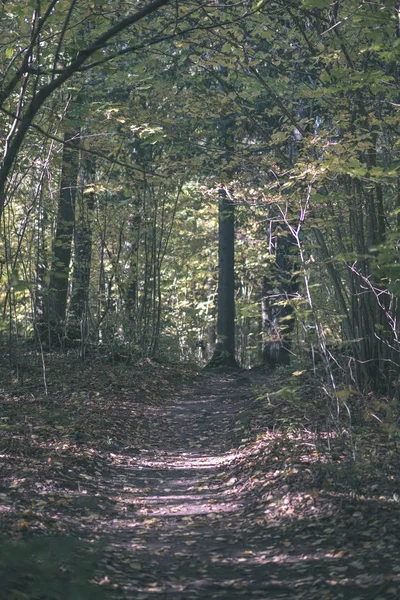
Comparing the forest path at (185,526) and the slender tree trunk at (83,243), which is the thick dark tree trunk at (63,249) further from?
the forest path at (185,526)

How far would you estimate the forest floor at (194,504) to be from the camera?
4117 mm

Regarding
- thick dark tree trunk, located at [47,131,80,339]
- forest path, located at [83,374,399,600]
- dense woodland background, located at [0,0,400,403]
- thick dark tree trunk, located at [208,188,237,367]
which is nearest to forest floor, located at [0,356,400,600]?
forest path, located at [83,374,399,600]

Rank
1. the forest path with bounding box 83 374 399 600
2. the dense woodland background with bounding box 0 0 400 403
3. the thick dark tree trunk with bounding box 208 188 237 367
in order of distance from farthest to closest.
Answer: the thick dark tree trunk with bounding box 208 188 237 367
the dense woodland background with bounding box 0 0 400 403
the forest path with bounding box 83 374 399 600

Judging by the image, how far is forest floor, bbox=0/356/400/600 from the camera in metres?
4.12

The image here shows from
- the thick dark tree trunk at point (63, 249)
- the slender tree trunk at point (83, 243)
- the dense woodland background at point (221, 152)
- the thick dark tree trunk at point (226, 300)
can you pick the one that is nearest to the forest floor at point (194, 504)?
the dense woodland background at point (221, 152)

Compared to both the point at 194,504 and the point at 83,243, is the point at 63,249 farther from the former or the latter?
the point at 194,504

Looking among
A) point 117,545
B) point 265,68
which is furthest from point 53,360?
point 117,545

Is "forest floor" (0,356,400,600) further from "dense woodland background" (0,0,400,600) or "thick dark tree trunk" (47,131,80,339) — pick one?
"thick dark tree trunk" (47,131,80,339)

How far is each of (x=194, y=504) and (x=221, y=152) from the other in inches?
212

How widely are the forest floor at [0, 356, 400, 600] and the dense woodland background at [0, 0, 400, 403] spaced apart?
850 millimetres

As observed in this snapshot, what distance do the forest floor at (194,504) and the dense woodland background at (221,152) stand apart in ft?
2.79

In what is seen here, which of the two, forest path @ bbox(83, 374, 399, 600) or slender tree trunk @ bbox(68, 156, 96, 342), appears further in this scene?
slender tree trunk @ bbox(68, 156, 96, 342)

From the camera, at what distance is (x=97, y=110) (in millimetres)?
8609

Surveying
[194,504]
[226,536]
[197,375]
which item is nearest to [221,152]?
[194,504]
